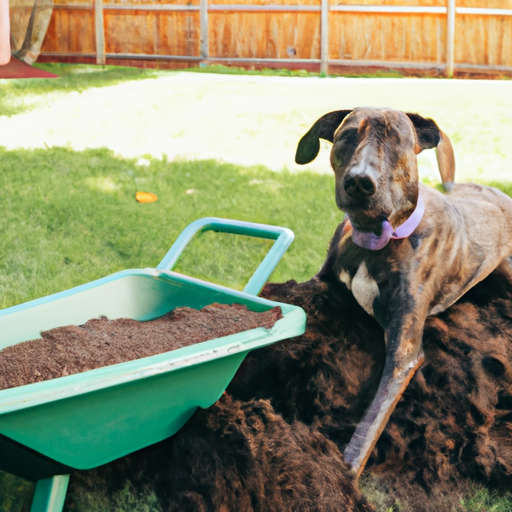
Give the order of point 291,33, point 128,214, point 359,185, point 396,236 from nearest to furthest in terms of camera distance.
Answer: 1. point 359,185
2. point 396,236
3. point 128,214
4. point 291,33

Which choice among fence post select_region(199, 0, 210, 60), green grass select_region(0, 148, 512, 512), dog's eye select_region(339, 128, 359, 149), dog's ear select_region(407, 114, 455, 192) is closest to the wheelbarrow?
dog's eye select_region(339, 128, 359, 149)

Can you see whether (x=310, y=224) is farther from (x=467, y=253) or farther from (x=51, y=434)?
(x=51, y=434)

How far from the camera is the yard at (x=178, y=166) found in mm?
3445

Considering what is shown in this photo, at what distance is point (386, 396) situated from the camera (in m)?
1.88

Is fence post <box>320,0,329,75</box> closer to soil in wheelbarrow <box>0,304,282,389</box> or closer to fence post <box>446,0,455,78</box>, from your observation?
fence post <box>446,0,455,78</box>

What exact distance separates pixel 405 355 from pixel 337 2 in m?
7.48

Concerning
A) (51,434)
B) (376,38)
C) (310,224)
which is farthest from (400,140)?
(376,38)

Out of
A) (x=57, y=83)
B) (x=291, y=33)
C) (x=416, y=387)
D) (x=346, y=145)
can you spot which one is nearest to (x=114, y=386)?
(x=346, y=145)

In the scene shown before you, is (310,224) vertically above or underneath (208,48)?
underneath

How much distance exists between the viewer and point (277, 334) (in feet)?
5.76

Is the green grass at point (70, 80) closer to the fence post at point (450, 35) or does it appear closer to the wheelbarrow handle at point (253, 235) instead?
the fence post at point (450, 35)

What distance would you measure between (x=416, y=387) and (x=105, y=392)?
1.01 metres

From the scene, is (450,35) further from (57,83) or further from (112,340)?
(112,340)

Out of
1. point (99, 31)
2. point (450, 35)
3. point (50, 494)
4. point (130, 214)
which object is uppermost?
point (99, 31)
